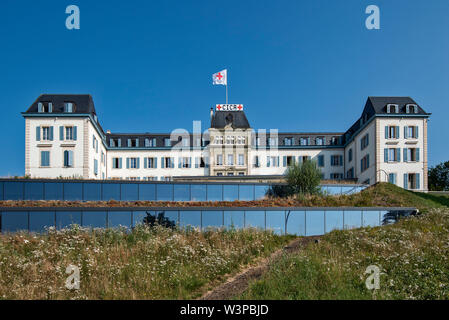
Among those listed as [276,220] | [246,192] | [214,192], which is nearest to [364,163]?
[246,192]

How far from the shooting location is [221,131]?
2510 inches

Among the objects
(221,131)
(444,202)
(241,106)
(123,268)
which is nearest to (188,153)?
(221,131)

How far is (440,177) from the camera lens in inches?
2751

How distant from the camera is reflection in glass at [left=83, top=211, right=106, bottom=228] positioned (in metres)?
24.2

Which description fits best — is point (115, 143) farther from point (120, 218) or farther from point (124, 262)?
point (124, 262)

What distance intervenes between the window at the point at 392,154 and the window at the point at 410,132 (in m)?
2.15

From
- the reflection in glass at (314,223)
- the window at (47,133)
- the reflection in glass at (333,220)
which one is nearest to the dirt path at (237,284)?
the reflection in glass at (314,223)

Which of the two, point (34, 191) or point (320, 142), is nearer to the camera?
point (34, 191)

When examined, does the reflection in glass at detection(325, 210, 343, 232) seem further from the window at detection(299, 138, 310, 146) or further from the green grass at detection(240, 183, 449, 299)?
the window at detection(299, 138, 310, 146)

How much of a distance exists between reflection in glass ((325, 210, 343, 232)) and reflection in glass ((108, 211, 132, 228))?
476 inches

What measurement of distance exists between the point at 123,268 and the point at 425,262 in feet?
33.8

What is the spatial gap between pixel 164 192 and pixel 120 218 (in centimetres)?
1351

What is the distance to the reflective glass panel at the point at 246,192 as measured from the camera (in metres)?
38.7
